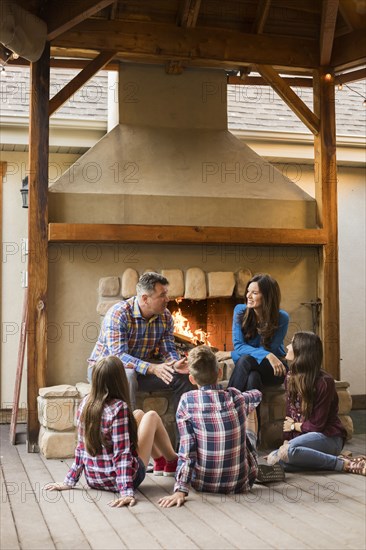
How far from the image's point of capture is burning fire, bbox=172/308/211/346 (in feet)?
22.5

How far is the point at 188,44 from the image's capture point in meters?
6.39

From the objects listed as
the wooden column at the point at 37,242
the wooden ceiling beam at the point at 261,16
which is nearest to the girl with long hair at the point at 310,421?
the wooden column at the point at 37,242

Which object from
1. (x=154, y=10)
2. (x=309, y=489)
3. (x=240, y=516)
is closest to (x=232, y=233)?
(x=154, y=10)

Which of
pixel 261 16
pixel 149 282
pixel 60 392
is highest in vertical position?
pixel 261 16

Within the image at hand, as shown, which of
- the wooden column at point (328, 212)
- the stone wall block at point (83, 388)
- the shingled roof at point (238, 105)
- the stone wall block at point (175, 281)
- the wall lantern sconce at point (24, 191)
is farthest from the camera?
the shingled roof at point (238, 105)

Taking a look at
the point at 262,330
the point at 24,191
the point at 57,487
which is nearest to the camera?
the point at 57,487

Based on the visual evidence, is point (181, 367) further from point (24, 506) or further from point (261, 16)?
point (261, 16)

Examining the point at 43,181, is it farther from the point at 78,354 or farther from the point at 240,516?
the point at 240,516

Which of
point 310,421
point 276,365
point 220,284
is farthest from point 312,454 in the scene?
point 220,284

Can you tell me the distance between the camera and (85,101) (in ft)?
26.6

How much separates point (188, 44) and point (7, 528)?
4300 mm

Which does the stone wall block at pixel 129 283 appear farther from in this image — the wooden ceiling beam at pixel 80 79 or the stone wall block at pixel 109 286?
the wooden ceiling beam at pixel 80 79

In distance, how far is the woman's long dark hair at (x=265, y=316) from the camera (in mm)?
5793

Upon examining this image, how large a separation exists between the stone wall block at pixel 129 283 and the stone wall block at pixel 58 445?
1.31 m
